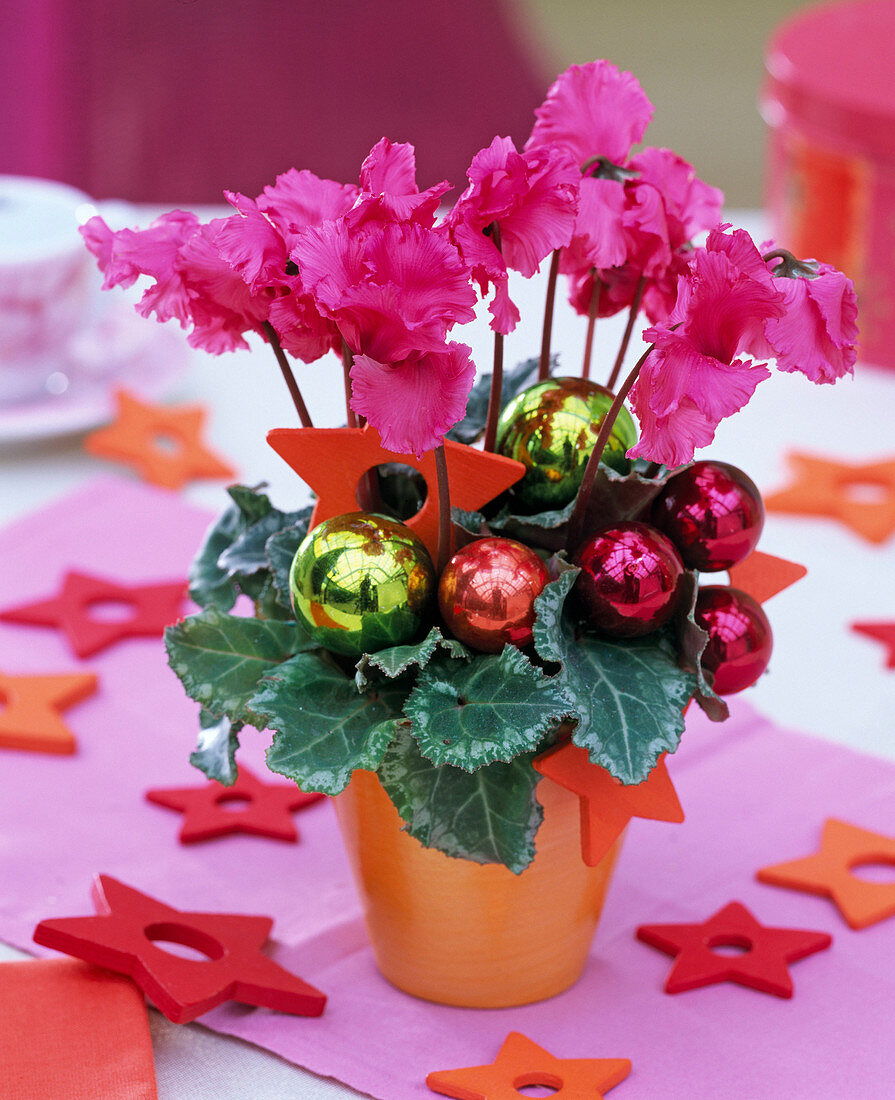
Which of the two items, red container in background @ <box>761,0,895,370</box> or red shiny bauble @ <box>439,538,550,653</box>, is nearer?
red shiny bauble @ <box>439,538,550,653</box>

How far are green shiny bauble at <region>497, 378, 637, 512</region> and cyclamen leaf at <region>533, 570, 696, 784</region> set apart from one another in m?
0.05

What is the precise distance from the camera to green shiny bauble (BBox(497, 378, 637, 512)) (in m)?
0.46

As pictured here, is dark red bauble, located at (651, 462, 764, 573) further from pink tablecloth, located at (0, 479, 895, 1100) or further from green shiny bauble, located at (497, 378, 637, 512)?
pink tablecloth, located at (0, 479, 895, 1100)

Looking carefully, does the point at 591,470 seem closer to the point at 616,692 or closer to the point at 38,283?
the point at 616,692

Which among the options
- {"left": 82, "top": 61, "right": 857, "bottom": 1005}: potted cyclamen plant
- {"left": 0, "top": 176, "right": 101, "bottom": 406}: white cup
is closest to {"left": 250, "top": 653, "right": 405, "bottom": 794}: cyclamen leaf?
{"left": 82, "top": 61, "right": 857, "bottom": 1005}: potted cyclamen plant

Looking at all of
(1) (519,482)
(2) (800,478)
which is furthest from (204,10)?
(1) (519,482)

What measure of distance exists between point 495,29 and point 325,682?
218cm

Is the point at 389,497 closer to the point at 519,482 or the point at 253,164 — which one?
the point at 519,482

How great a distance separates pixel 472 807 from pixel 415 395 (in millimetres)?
135

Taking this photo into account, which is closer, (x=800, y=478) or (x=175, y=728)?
(x=175, y=728)

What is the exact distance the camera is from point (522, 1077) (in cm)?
44

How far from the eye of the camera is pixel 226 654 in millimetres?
446

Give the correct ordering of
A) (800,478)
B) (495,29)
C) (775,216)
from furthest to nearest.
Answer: (495,29)
(775,216)
(800,478)

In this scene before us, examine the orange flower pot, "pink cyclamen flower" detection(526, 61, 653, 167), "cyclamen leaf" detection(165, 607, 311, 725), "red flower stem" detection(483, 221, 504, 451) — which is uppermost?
"pink cyclamen flower" detection(526, 61, 653, 167)
